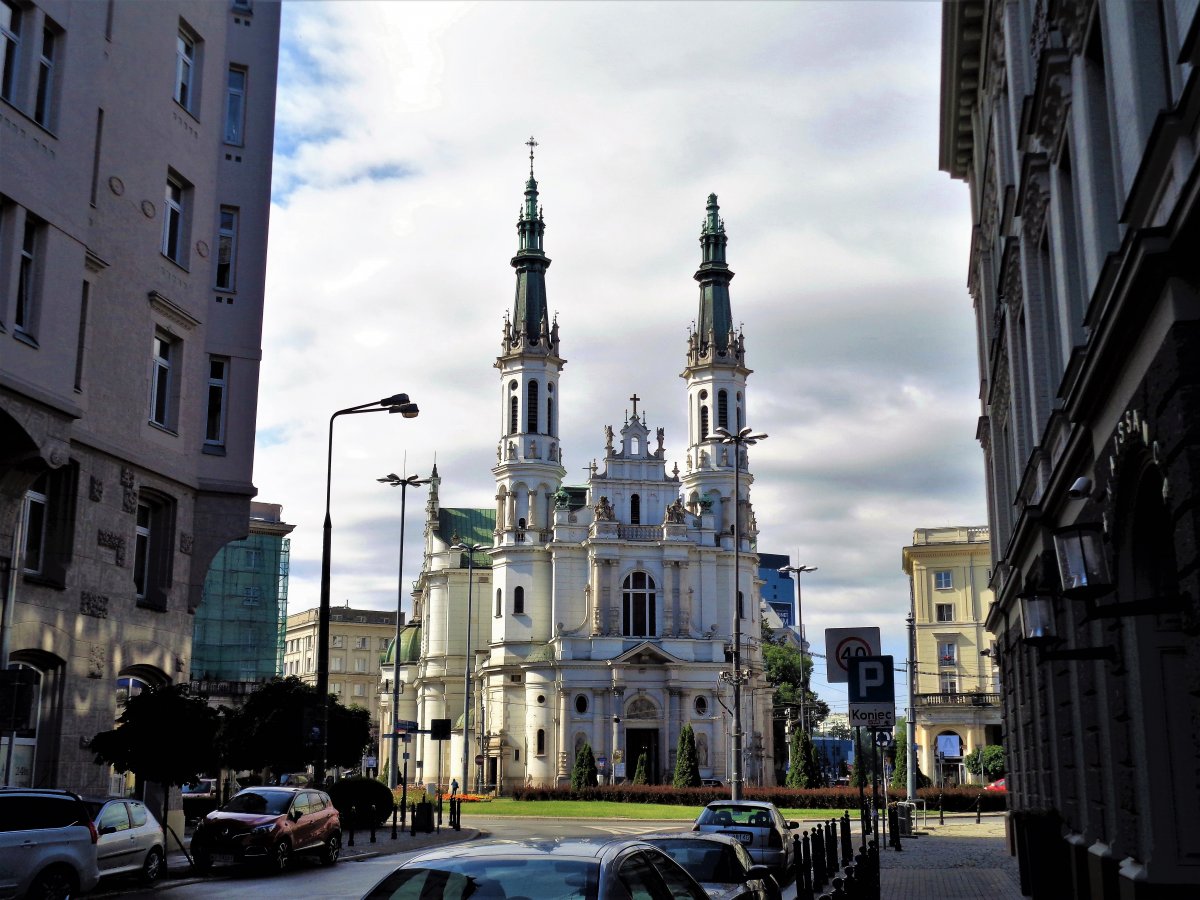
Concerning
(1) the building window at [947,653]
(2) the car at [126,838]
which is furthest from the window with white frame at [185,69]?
(1) the building window at [947,653]

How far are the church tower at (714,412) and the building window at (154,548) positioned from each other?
2783 inches

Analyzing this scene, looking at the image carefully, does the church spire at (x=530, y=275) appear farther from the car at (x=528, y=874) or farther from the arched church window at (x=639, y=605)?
the car at (x=528, y=874)

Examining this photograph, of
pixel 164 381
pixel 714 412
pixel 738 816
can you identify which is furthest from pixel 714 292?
pixel 738 816

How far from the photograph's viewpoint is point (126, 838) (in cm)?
1955

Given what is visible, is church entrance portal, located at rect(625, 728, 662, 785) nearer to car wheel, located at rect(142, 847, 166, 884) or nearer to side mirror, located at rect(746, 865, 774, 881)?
car wheel, located at rect(142, 847, 166, 884)

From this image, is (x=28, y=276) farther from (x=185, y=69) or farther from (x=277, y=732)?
(x=277, y=732)

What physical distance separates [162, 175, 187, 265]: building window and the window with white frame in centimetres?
170

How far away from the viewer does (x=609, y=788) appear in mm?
69875

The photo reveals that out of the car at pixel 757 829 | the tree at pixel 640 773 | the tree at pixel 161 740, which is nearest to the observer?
the car at pixel 757 829

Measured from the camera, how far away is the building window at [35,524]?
71.7 feet

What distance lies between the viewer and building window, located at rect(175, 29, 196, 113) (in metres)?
26.8

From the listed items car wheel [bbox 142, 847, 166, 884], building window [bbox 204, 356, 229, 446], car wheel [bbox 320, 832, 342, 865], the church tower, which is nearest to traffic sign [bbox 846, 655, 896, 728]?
car wheel [bbox 142, 847, 166, 884]

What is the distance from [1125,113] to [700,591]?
8382cm

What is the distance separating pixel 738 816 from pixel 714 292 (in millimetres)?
79586
